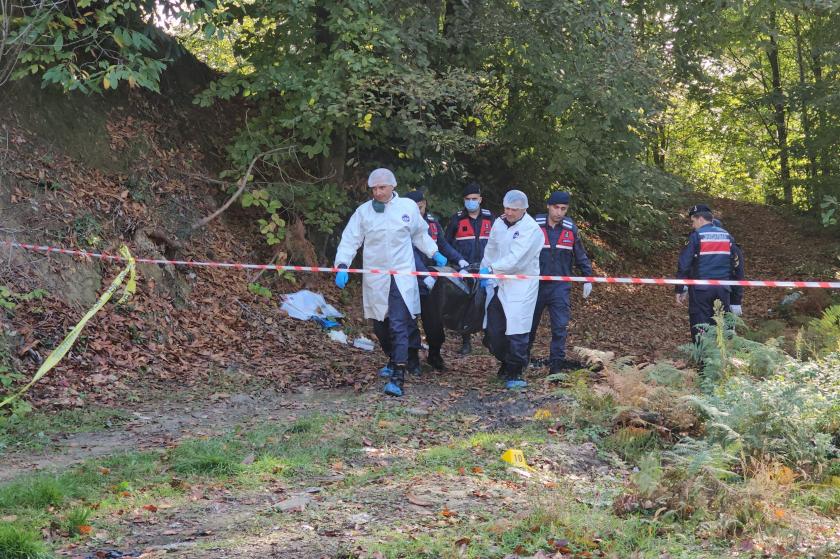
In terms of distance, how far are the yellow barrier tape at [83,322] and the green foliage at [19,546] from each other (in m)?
3.08

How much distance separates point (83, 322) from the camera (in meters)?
7.81

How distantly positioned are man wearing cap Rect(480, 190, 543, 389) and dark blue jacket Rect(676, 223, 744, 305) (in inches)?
89.0

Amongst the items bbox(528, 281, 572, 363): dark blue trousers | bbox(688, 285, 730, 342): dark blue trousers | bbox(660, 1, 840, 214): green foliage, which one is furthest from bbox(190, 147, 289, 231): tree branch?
bbox(660, 1, 840, 214): green foliage

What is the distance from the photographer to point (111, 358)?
8438 millimetres

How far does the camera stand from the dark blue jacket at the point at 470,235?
1111cm

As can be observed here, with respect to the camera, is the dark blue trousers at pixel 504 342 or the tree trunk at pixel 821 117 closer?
the dark blue trousers at pixel 504 342

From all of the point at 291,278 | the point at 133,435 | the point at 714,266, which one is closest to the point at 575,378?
the point at 714,266

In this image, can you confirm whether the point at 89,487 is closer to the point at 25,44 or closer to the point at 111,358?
the point at 111,358

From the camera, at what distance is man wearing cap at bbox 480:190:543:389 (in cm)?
862

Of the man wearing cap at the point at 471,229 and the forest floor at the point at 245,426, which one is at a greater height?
the man wearing cap at the point at 471,229

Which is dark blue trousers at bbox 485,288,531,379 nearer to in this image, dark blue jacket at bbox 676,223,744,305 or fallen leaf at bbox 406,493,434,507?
Result: dark blue jacket at bbox 676,223,744,305

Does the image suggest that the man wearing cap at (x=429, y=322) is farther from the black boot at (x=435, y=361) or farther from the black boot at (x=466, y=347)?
the black boot at (x=466, y=347)

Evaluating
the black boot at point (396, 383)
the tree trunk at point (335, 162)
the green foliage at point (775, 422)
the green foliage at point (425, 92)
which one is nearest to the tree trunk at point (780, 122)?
the green foliage at point (425, 92)

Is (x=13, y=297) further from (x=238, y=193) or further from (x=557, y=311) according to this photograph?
(x=557, y=311)
